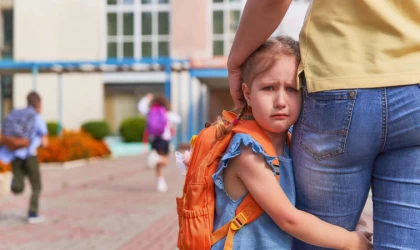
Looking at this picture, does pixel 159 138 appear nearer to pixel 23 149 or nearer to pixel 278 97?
pixel 23 149

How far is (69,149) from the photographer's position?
58.7ft

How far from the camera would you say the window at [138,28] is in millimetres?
32031

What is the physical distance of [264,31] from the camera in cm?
179

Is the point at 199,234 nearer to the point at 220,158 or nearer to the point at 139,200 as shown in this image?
the point at 220,158

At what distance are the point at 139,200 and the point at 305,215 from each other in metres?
7.55

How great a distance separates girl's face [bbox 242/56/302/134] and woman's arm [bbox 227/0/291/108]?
10 cm

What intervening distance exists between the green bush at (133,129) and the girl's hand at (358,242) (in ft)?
93.1

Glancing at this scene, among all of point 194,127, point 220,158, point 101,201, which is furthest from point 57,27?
point 220,158

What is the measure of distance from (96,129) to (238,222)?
28.8 meters

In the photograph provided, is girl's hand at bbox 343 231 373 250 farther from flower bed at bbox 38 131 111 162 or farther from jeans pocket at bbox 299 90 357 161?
flower bed at bbox 38 131 111 162

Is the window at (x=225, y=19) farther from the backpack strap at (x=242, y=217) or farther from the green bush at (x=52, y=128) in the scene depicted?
the backpack strap at (x=242, y=217)

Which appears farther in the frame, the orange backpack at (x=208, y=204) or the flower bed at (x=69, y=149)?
the flower bed at (x=69, y=149)

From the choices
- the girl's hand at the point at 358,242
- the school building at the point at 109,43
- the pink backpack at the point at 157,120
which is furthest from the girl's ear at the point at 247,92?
the school building at the point at 109,43

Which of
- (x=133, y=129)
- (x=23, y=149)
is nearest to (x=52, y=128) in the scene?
(x=133, y=129)
